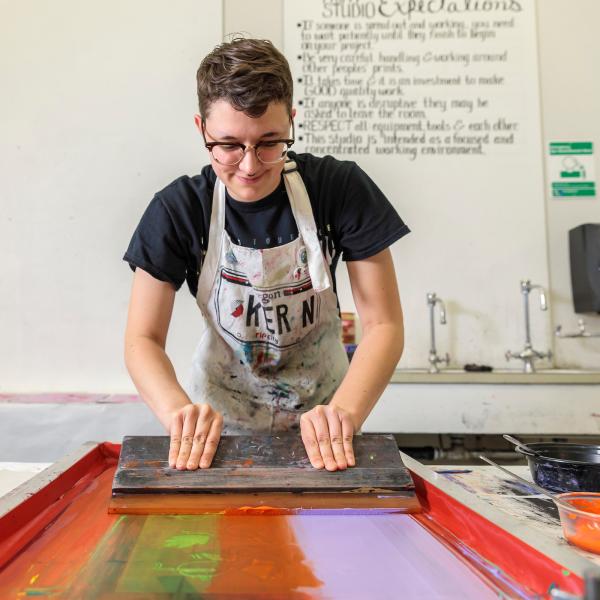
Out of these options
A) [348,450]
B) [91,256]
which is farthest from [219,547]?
[91,256]

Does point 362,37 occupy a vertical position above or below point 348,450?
above

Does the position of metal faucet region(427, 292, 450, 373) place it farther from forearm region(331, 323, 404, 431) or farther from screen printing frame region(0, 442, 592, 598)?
screen printing frame region(0, 442, 592, 598)

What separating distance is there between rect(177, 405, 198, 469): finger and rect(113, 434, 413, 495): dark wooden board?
0.07ft

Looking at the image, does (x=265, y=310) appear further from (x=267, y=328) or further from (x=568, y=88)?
(x=568, y=88)

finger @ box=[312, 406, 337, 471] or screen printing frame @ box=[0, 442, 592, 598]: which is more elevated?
finger @ box=[312, 406, 337, 471]

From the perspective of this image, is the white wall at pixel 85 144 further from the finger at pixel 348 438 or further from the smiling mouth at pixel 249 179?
the finger at pixel 348 438

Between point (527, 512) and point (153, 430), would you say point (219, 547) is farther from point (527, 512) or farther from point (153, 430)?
point (153, 430)

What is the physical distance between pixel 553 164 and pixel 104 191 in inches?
→ 78.1

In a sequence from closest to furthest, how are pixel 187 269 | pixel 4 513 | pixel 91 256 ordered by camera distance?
pixel 4 513
pixel 187 269
pixel 91 256

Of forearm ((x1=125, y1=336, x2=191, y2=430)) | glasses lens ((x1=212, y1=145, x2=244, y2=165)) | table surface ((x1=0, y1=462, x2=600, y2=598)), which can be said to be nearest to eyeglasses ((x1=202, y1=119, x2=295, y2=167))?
glasses lens ((x1=212, y1=145, x2=244, y2=165))

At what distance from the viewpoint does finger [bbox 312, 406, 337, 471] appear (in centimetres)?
82

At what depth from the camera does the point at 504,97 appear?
2268 millimetres

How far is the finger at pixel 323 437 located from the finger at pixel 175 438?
9.1 inches

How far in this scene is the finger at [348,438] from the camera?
32.8 inches
